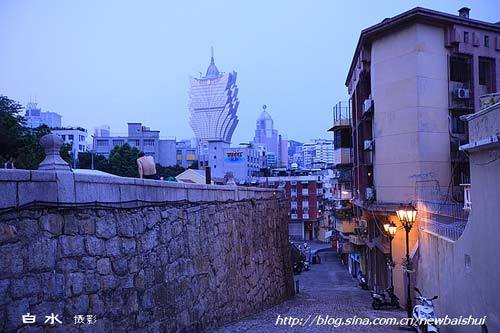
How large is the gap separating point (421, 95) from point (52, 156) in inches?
724

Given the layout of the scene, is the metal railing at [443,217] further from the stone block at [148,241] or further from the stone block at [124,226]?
the stone block at [124,226]

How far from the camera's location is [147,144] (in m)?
78.4

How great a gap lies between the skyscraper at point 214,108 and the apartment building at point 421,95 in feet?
305

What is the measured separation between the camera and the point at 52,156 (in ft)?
16.9

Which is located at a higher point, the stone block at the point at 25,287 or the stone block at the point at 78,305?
the stone block at the point at 25,287

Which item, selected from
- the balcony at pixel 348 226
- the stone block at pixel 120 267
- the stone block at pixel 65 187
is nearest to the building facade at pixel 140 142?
the balcony at pixel 348 226

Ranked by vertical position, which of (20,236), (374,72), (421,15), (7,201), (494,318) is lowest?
(494,318)

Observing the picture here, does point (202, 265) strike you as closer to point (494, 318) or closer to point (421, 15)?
point (494, 318)

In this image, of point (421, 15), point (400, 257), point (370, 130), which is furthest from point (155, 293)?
point (370, 130)

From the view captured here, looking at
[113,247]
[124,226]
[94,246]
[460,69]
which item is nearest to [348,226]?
[460,69]

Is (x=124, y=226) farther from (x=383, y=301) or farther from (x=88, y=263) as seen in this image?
(x=383, y=301)

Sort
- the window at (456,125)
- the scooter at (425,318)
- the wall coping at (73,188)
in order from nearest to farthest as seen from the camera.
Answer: the wall coping at (73,188)
the scooter at (425,318)
the window at (456,125)

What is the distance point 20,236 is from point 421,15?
64.7ft

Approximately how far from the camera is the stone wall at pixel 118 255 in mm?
4488
